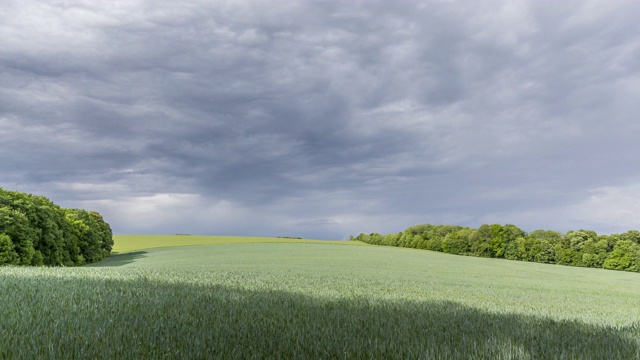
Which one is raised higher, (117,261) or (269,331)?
(269,331)

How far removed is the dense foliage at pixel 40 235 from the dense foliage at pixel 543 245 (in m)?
85.3

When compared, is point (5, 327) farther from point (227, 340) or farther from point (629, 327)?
point (629, 327)

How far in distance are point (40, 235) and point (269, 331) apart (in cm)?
4605

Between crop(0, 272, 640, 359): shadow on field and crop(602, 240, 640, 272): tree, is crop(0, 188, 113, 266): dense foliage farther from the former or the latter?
crop(602, 240, 640, 272): tree

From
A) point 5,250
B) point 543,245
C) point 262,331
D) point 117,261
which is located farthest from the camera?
point 543,245

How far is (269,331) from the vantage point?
258 inches

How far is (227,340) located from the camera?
5812mm

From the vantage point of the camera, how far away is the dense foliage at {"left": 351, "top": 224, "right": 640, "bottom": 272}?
76.4m

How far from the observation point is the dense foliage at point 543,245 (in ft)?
251

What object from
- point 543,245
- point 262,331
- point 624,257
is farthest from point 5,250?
point 624,257

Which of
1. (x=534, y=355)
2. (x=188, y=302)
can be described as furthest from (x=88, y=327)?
(x=534, y=355)

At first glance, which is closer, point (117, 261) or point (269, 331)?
point (269, 331)

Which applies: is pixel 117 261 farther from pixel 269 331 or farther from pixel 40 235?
pixel 269 331

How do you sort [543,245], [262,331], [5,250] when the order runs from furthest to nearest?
1. [543,245]
2. [5,250]
3. [262,331]
